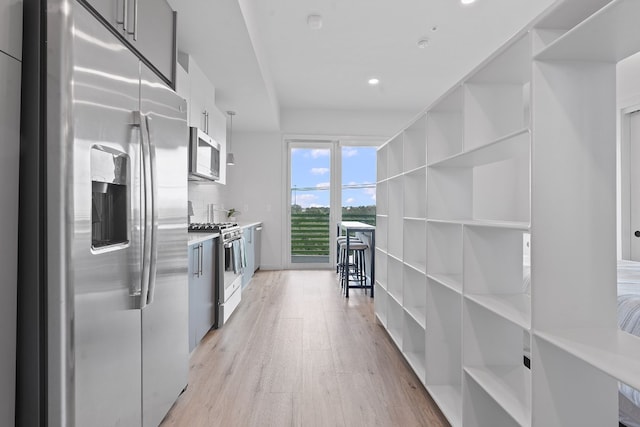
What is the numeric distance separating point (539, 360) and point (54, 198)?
1541 mm

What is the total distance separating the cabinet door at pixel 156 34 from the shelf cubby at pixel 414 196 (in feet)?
5.63

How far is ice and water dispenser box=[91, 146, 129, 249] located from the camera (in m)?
1.22

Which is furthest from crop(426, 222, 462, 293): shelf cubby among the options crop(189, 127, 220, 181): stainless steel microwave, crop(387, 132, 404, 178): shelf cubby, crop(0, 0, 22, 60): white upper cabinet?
crop(189, 127, 220, 181): stainless steel microwave

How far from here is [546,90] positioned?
3.75 feet

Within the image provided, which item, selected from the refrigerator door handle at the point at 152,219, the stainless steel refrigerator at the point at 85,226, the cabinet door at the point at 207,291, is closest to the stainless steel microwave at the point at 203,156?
the cabinet door at the point at 207,291

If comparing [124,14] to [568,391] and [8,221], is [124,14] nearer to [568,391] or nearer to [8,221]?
[8,221]

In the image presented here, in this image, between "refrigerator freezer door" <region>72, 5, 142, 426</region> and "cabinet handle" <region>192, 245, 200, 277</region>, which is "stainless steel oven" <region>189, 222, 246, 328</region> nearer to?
"cabinet handle" <region>192, 245, 200, 277</region>

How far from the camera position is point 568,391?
114cm

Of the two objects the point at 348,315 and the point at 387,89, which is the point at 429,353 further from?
the point at 387,89

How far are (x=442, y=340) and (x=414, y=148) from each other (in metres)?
1.37

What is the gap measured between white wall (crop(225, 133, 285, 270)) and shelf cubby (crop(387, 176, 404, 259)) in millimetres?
3439

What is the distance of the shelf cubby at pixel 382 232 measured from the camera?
333cm

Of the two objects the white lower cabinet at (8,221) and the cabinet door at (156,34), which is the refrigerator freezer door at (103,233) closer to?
the white lower cabinet at (8,221)

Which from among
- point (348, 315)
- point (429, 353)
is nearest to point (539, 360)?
point (429, 353)
